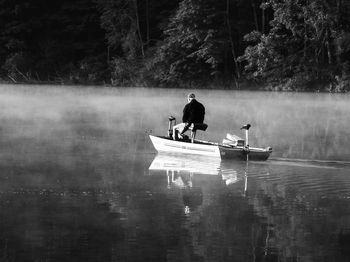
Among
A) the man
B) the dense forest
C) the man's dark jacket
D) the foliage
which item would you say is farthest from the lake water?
the dense forest

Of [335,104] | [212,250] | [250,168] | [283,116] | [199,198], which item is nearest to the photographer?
[212,250]

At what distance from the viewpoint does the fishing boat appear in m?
20.0

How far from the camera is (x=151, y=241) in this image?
1117 centimetres

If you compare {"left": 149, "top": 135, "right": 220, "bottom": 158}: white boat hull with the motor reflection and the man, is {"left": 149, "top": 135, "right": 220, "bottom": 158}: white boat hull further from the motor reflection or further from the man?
the man

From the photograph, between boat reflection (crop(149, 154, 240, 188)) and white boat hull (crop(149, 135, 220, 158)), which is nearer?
boat reflection (crop(149, 154, 240, 188))

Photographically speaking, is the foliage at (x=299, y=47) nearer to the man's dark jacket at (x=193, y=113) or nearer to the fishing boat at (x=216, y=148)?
the man's dark jacket at (x=193, y=113)

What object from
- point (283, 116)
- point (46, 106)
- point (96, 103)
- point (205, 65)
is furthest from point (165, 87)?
point (283, 116)

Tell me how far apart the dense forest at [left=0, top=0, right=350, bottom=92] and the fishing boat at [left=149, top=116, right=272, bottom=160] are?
34.2m

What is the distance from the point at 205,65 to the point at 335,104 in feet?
67.9

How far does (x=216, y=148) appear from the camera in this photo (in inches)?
800

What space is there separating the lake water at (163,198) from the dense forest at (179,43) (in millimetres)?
28377

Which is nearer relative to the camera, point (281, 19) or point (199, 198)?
point (199, 198)

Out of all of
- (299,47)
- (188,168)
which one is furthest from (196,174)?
(299,47)

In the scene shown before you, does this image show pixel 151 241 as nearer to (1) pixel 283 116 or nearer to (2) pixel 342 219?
(2) pixel 342 219
